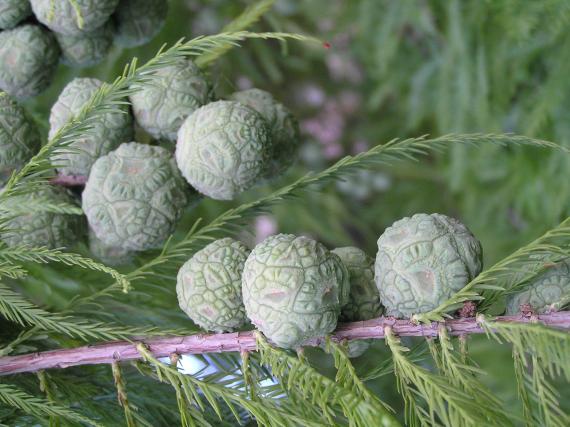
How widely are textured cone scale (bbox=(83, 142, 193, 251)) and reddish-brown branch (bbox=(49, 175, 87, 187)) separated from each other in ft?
0.25

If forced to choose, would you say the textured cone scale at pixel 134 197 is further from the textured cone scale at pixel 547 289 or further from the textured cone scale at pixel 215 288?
the textured cone scale at pixel 547 289

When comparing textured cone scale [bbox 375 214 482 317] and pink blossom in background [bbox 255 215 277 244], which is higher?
textured cone scale [bbox 375 214 482 317]

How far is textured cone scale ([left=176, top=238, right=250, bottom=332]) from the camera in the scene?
3.08ft

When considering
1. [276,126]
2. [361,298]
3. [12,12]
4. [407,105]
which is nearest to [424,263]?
[361,298]

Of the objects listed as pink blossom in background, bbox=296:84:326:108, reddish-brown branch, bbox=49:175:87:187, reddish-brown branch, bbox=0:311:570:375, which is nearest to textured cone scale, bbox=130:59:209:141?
reddish-brown branch, bbox=49:175:87:187

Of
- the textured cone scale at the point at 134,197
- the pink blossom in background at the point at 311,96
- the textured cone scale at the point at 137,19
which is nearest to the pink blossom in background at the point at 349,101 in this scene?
the pink blossom in background at the point at 311,96

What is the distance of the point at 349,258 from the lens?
Answer: 1.00 meters

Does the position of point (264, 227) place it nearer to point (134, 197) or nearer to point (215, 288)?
point (134, 197)

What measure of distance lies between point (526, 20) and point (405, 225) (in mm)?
960

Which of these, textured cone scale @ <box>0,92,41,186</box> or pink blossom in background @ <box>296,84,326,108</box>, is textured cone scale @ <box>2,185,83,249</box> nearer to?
textured cone scale @ <box>0,92,41,186</box>

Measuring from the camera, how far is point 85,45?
1270 mm

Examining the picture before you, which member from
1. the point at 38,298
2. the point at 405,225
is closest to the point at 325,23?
the point at 38,298

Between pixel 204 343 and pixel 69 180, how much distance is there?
42cm

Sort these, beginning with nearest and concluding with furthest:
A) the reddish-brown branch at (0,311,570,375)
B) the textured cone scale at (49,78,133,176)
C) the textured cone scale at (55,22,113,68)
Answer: the reddish-brown branch at (0,311,570,375), the textured cone scale at (49,78,133,176), the textured cone scale at (55,22,113,68)
